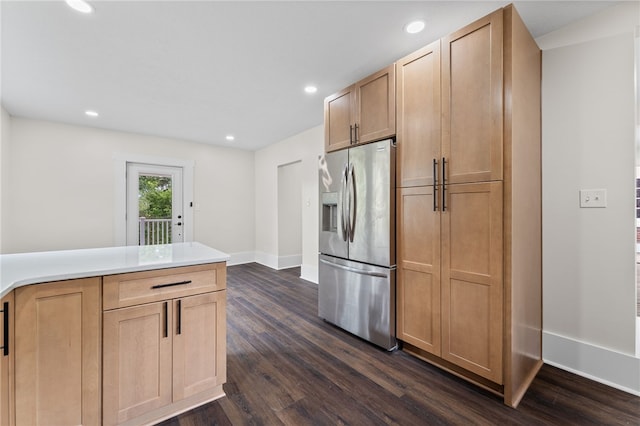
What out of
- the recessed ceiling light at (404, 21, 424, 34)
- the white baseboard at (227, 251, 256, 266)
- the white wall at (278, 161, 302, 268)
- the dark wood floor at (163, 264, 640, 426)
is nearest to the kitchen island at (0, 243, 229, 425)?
the dark wood floor at (163, 264, 640, 426)

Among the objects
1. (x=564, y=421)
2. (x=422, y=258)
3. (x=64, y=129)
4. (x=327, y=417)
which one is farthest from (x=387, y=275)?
(x=64, y=129)

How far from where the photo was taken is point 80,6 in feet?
5.74

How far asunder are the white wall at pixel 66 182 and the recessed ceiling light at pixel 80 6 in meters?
3.19

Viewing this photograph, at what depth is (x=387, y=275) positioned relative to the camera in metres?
2.24

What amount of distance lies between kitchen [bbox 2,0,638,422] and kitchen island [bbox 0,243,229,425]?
101 inches

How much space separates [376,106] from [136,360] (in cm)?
250

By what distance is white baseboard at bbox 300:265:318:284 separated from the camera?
4352mm

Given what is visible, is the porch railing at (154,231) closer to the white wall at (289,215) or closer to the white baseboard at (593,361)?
the white wall at (289,215)

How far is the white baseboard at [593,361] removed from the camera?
174cm

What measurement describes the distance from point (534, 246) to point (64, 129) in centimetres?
606

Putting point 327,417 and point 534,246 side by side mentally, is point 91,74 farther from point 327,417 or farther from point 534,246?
point 534,246

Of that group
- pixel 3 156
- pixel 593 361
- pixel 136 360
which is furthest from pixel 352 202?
pixel 3 156

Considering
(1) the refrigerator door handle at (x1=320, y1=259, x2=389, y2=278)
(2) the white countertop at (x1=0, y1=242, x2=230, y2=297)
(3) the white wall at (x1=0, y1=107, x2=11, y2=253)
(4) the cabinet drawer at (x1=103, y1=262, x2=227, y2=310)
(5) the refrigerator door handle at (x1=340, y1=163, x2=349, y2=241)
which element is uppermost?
(3) the white wall at (x1=0, y1=107, x2=11, y2=253)

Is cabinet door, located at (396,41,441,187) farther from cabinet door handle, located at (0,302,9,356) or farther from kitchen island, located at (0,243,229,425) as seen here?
cabinet door handle, located at (0,302,9,356)
